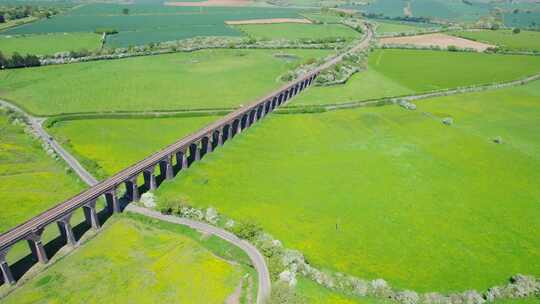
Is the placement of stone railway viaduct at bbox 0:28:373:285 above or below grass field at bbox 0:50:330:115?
below

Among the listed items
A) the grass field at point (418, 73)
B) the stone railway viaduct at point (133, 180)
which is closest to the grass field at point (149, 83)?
the stone railway viaduct at point (133, 180)

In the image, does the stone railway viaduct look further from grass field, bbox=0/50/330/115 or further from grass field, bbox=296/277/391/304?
grass field, bbox=296/277/391/304

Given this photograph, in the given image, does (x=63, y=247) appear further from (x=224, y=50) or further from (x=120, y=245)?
(x=224, y=50)

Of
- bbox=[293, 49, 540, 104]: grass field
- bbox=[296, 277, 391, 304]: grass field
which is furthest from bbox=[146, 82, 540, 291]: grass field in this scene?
bbox=[293, 49, 540, 104]: grass field

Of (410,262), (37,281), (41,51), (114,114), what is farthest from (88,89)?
(410,262)

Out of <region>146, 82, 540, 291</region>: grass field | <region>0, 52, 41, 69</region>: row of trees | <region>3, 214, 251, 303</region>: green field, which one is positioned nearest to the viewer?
<region>3, 214, 251, 303</region>: green field

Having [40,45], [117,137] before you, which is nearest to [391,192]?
[117,137]

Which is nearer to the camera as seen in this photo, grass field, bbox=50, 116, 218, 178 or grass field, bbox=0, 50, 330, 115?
A: grass field, bbox=50, 116, 218, 178

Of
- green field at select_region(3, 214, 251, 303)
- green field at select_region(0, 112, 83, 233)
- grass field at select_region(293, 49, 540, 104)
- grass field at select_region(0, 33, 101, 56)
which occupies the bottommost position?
green field at select_region(3, 214, 251, 303)
